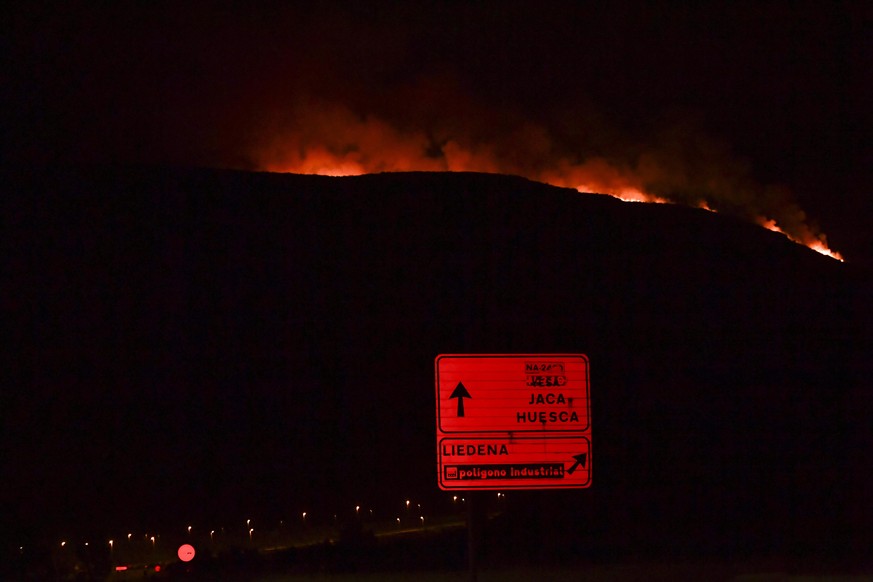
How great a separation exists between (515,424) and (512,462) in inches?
8.1

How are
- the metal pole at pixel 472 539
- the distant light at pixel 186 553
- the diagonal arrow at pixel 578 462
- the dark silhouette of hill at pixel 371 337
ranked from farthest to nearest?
the dark silhouette of hill at pixel 371 337 < the distant light at pixel 186 553 < the diagonal arrow at pixel 578 462 < the metal pole at pixel 472 539

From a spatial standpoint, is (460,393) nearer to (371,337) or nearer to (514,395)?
(514,395)

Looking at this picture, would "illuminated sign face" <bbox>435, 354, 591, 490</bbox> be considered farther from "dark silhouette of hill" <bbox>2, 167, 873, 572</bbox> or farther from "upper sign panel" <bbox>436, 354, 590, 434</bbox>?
"dark silhouette of hill" <bbox>2, 167, 873, 572</bbox>

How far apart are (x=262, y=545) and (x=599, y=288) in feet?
155

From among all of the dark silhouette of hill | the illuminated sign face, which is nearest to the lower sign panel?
the illuminated sign face

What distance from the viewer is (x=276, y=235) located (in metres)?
73.2

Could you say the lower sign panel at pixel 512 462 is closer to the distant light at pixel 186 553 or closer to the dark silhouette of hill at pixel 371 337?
the distant light at pixel 186 553

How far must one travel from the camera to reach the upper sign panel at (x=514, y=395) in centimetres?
540

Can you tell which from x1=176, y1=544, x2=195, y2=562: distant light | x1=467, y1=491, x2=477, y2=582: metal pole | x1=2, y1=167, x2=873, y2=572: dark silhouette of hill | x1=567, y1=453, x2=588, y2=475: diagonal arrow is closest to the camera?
A: x1=467, y1=491, x2=477, y2=582: metal pole

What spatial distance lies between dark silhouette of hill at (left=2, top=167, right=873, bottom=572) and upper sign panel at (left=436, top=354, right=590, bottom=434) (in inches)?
741

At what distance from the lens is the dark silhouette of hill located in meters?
40.2

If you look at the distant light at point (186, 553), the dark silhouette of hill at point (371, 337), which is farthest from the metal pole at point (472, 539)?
the dark silhouette of hill at point (371, 337)

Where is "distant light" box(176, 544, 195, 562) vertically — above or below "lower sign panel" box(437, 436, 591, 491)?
below

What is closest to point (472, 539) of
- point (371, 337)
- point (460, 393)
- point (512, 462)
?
point (512, 462)
